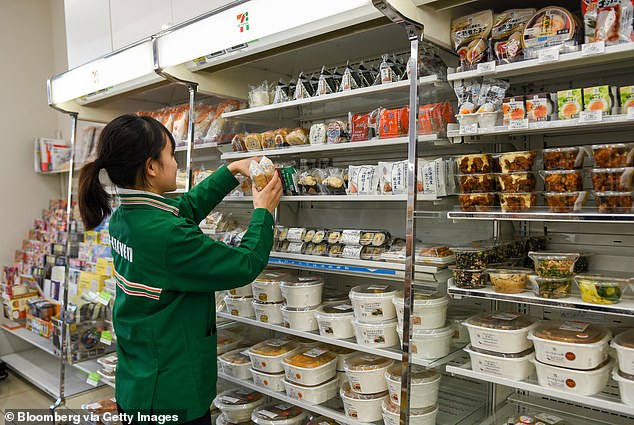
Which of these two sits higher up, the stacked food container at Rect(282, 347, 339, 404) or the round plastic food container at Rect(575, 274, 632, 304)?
the round plastic food container at Rect(575, 274, 632, 304)

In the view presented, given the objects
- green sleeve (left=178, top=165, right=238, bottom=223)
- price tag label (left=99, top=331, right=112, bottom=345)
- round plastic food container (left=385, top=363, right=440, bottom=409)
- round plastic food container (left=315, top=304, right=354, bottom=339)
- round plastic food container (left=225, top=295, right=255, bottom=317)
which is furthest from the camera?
price tag label (left=99, top=331, right=112, bottom=345)

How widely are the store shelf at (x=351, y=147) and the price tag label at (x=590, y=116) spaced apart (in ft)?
1.66

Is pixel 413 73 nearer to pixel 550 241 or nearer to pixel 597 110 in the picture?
pixel 597 110

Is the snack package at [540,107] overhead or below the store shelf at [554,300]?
overhead

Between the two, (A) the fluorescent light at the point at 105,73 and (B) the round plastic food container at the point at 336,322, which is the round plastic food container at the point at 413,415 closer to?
(B) the round plastic food container at the point at 336,322

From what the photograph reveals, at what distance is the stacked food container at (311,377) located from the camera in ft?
7.78

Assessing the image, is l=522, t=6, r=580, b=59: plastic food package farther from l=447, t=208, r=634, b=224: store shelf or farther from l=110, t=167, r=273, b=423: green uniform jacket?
l=110, t=167, r=273, b=423: green uniform jacket

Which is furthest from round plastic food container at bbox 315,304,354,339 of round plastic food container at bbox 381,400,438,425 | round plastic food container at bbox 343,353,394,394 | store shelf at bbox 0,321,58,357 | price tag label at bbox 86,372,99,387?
store shelf at bbox 0,321,58,357

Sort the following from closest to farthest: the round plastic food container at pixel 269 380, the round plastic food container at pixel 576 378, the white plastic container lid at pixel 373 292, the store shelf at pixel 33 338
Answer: the round plastic food container at pixel 576 378, the white plastic container lid at pixel 373 292, the round plastic food container at pixel 269 380, the store shelf at pixel 33 338

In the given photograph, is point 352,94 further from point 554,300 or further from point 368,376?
point 368,376

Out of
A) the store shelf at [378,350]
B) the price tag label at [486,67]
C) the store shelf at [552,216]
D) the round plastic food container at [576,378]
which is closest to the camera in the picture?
the store shelf at [552,216]

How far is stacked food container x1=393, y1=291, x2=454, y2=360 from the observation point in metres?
1.96

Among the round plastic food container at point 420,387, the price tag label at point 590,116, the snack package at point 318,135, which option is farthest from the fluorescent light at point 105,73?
the price tag label at point 590,116

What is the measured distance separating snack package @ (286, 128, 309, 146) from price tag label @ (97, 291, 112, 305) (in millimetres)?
Result: 2093
